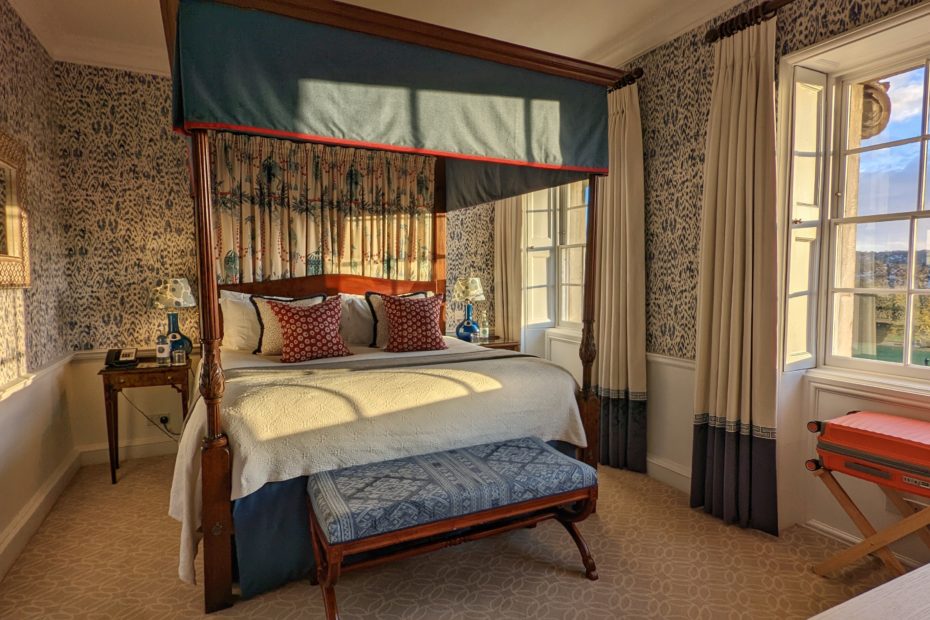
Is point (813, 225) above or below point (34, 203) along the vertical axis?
below

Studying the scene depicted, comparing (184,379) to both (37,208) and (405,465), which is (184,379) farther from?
(405,465)

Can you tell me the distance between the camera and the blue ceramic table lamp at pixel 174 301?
3.38m

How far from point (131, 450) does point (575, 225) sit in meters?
3.69

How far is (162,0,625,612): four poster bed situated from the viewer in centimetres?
182

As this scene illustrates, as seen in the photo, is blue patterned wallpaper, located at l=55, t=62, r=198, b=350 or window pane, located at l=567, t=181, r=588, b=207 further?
window pane, located at l=567, t=181, r=588, b=207

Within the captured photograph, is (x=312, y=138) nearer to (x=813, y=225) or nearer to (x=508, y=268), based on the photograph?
(x=813, y=225)

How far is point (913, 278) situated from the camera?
7.88 ft

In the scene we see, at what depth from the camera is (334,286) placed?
156 inches

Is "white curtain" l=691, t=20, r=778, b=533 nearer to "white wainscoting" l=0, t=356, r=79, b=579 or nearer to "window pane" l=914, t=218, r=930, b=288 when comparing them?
"window pane" l=914, t=218, r=930, b=288

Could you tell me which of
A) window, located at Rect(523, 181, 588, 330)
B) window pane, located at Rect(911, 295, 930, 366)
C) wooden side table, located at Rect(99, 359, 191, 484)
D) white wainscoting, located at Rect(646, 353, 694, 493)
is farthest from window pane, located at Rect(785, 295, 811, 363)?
wooden side table, located at Rect(99, 359, 191, 484)

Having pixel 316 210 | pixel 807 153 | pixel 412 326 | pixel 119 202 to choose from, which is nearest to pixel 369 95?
pixel 412 326

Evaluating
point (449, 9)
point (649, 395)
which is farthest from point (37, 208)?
point (649, 395)

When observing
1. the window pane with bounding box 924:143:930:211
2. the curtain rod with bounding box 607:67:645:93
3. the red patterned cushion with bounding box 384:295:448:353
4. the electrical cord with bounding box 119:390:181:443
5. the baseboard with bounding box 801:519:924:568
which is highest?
the curtain rod with bounding box 607:67:645:93

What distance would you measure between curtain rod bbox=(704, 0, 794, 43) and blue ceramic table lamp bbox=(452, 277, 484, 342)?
7.66 ft
